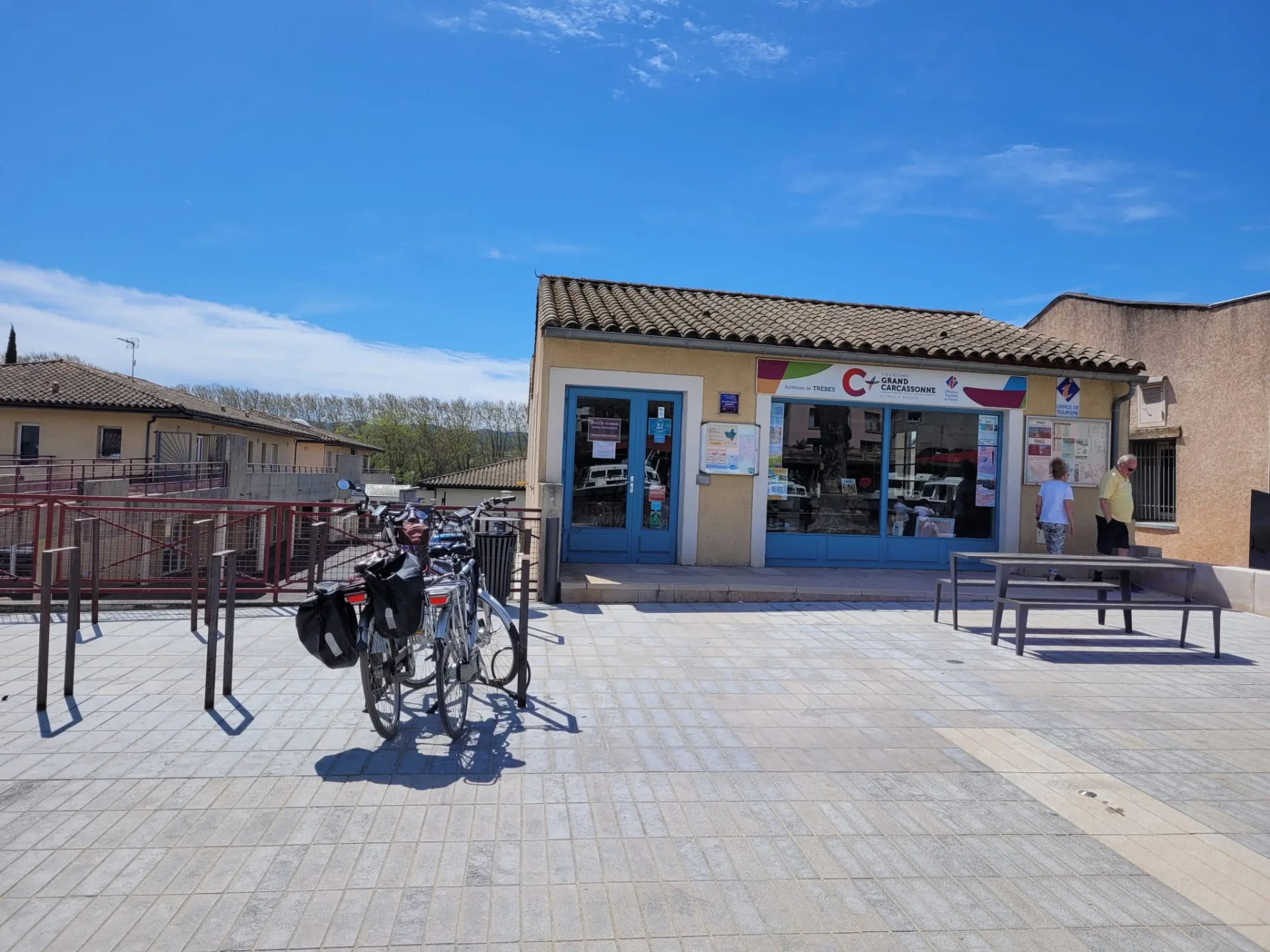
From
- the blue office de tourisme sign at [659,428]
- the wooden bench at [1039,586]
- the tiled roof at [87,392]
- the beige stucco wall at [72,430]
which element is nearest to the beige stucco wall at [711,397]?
the blue office de tourisme sign at [659,428]

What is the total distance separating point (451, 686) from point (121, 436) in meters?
32.8

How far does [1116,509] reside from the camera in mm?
9414

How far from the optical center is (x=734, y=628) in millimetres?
7617

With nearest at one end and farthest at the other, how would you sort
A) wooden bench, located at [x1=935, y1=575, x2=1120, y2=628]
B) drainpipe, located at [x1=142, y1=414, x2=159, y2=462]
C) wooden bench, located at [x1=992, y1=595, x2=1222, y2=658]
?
wooden bench, located at [x1=992, y1=595, x2=1222, y2=658] < wooden bench, located at [x1=935, y1=575, x2=1120, y2=628] < drainpipe, located at [x1=142, y1=414, x2=159, y2=462]

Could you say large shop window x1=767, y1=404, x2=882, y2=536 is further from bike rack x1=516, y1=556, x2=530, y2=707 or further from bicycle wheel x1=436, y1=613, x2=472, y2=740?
bicycle wheel x1=436, y1=613, x2=472, y2=740

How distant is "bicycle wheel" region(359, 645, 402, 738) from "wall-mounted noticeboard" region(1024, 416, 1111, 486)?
966cm

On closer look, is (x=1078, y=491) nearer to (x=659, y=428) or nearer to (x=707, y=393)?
(x=707, y=393)

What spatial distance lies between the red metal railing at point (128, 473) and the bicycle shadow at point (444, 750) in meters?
19.5

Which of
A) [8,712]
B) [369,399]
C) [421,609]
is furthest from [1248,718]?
[369,399]

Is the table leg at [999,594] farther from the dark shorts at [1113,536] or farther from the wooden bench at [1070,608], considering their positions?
the dark shorts at [1113,536]

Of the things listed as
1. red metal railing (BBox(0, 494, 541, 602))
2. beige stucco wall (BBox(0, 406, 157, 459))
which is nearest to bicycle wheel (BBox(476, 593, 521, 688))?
red metal railing (BBox(0, 494, 541, 602))

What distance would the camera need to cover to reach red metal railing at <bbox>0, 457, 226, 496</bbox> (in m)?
21.8

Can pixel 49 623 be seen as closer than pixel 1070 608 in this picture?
Yes

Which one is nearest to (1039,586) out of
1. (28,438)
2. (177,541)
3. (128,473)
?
(177,541)
